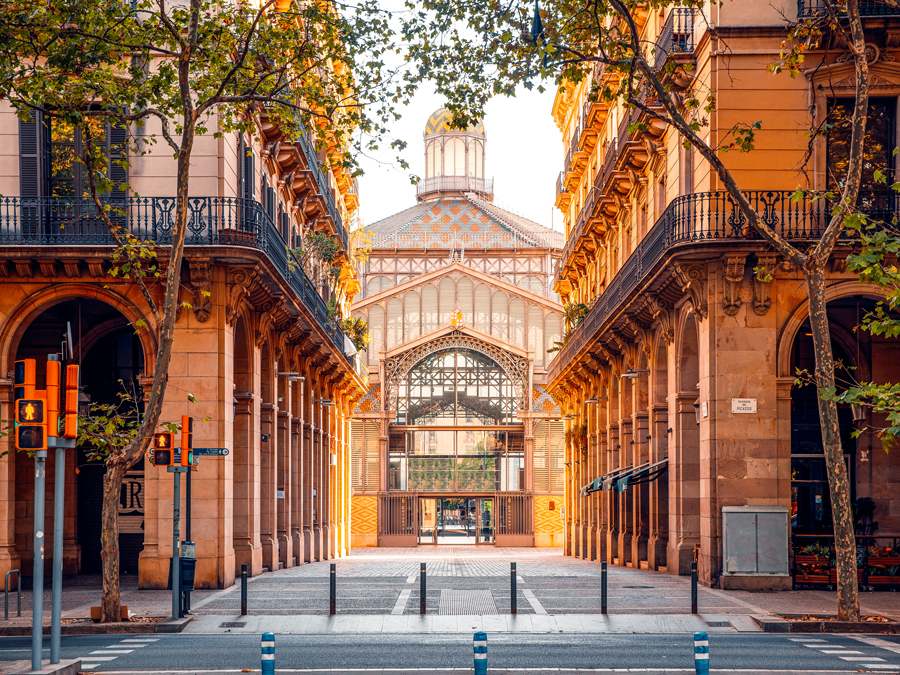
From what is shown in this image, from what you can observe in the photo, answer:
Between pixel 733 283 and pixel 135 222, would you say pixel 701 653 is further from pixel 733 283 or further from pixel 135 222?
pixel 135 222

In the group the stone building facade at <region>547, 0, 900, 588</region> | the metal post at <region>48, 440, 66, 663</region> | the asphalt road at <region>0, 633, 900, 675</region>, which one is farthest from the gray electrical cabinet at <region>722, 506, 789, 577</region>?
the metal post at <region>48, 440, 66, 663</region>

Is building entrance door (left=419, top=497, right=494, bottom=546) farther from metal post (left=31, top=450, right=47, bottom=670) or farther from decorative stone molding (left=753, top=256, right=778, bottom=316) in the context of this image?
metal post (left=31, top=450, right=47, bottom=670)

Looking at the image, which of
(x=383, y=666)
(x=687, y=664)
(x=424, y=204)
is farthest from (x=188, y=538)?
(x=424, y=204)

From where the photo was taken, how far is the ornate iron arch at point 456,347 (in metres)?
58.8

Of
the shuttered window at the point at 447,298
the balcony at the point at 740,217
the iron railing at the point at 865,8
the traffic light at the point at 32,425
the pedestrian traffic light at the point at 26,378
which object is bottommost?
the traffic light at the point at 32,425

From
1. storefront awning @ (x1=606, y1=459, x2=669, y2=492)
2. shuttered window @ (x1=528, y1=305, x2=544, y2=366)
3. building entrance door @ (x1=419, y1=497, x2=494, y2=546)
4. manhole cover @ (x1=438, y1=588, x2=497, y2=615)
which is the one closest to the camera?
manhole cover @ (x1=438, y1=588, x2=497, y2=615)

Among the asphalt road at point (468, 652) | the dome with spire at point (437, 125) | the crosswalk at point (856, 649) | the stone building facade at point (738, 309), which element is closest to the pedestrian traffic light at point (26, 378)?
the asphalt road at point (468, 652)

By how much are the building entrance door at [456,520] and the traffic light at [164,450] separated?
40.0 meters

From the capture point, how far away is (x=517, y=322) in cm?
6072

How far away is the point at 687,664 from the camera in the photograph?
13242mm

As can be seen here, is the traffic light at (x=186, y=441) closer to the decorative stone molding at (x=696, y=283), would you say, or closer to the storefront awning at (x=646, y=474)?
the decorative stone molding at (x=696, y=283)

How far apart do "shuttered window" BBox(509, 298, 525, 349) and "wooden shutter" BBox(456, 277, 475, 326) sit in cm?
210

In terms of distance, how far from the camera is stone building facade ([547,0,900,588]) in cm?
2294

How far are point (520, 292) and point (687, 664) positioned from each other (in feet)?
158
